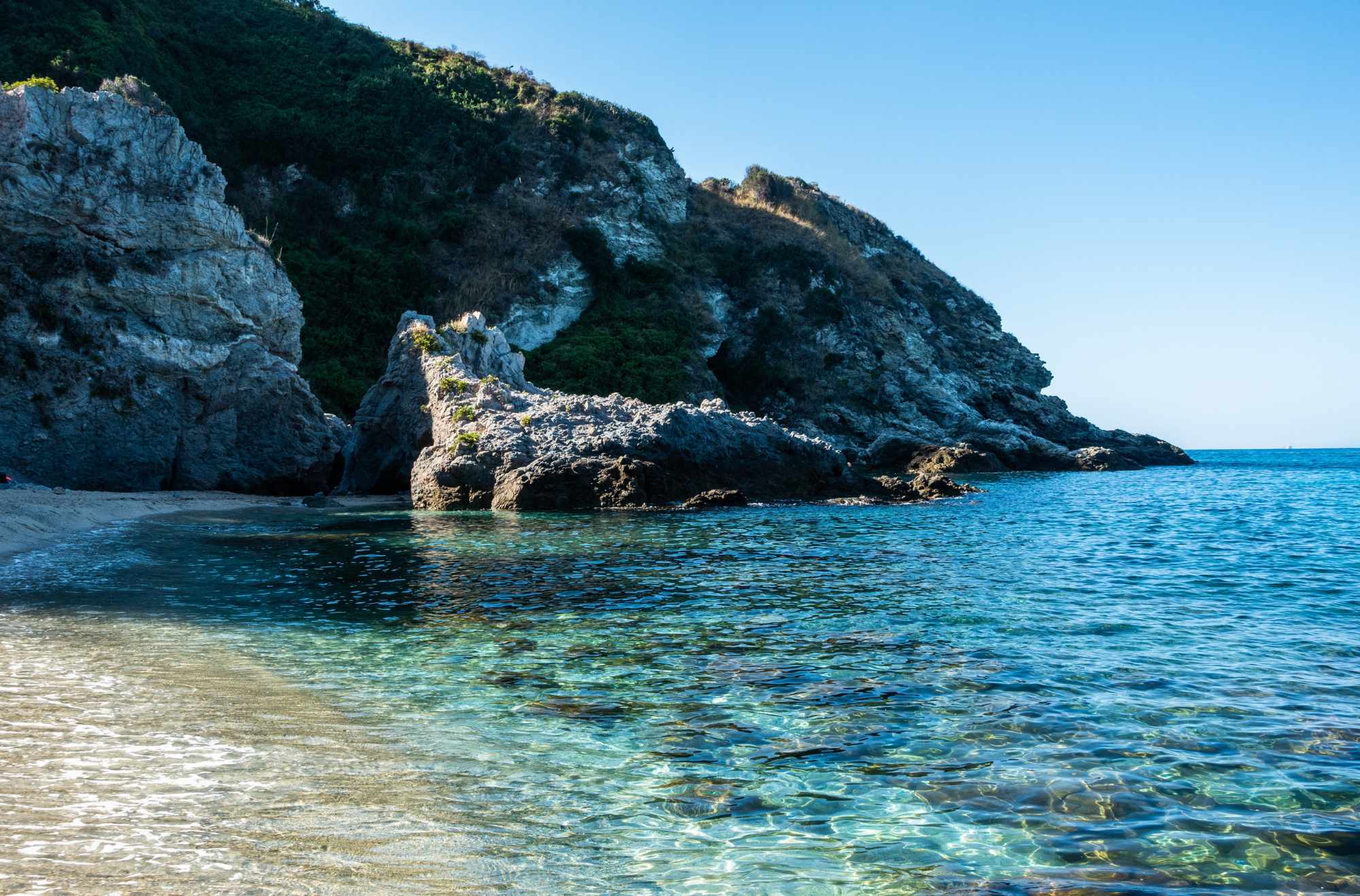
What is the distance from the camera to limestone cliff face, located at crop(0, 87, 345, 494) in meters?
23.0

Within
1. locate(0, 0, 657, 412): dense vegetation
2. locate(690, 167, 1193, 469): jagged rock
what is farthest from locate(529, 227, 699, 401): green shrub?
locate(0, 0, 657, 412): dense vegetation

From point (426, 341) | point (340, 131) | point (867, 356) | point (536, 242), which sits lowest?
point (426, 341)

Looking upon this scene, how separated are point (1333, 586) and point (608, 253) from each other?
42260mm

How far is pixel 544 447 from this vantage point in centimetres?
2358

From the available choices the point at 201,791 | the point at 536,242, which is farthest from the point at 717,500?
the point at 536,242

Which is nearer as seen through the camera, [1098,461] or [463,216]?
[463,216]

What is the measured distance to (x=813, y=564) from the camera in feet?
44.2

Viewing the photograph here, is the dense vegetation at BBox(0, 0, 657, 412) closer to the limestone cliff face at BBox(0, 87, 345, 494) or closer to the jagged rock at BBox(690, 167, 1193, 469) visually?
the limestone cliff face at BBox(0, 87, 345, 494)

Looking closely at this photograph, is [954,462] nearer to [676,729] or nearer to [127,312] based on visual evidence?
[127,312]

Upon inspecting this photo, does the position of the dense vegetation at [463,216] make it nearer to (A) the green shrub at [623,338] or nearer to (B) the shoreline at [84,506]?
(A) the green shrub at [623,338]

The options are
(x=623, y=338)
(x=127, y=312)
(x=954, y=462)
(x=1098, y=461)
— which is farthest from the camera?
(x=1098, y=461)

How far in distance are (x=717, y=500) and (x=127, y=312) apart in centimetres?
1732

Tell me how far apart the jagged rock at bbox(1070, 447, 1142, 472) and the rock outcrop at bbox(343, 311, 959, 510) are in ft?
92.7

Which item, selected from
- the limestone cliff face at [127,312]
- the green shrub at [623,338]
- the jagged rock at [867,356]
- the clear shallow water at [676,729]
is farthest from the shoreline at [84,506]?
the jagged rock at [867,356]
